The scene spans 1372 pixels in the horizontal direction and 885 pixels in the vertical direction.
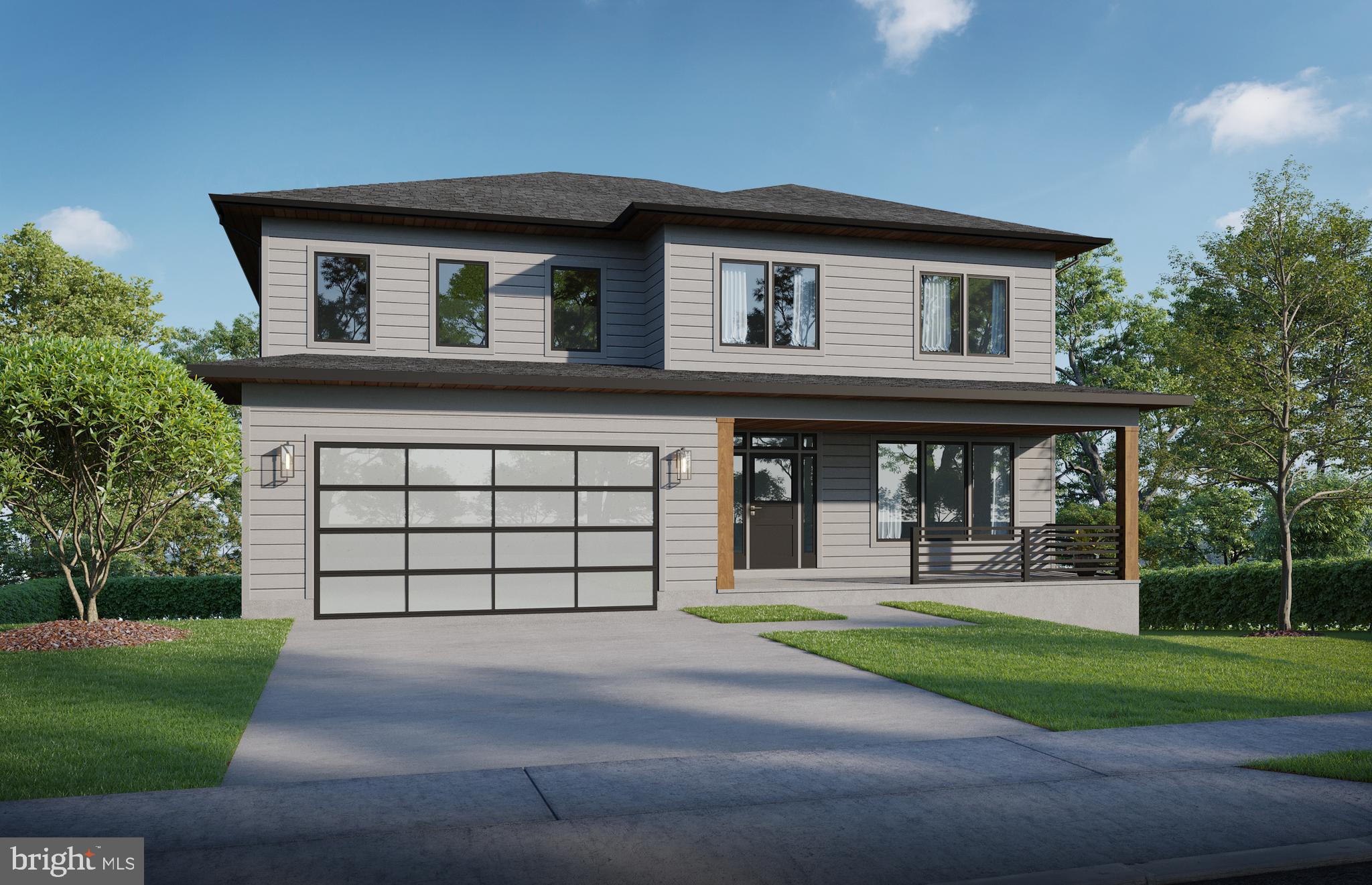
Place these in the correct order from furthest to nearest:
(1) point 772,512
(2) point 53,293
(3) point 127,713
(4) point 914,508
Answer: (2) point 53,293
(4) point 914,508
(1) point 772,512
(3) point 127,713

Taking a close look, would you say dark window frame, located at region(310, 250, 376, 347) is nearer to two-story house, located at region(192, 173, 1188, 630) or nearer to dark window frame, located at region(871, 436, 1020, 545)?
two-story house, located at region(192, 173, 1188, 630)

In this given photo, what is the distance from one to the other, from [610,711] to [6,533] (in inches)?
780

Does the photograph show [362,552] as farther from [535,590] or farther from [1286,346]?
[1286,346]

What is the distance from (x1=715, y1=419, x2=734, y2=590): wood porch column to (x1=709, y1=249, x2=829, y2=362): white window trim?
1548mm

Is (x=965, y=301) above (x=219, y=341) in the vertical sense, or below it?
below

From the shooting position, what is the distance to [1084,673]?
9219 millimetres

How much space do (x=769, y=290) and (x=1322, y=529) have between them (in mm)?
16874

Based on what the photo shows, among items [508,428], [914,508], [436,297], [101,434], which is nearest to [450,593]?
[508,428]

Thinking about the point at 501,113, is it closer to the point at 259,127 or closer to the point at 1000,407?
the point at 259,127

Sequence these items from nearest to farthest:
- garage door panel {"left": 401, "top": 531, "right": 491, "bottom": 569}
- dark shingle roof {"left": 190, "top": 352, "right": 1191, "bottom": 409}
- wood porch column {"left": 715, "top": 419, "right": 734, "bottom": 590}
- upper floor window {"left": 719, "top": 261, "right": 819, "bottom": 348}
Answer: dark shingle roof {"left": 190, "top": 352, "right": 1191, "bottom": 409} → garage door panel {"left": 401, "top": 531, "right": 491, "bottom": 569} → wood porch column {"left": 715, "top": 419, "right": 734, "bottom": 590} → upper floor window {"left": 719, "top": 261, "right": 819, "bottom": 348}

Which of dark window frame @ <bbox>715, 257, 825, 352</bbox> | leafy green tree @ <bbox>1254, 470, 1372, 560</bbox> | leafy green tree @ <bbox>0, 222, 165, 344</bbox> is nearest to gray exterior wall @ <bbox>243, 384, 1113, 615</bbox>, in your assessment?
dark window frame @ <bbox>715, 257, 825, 352</bbox>

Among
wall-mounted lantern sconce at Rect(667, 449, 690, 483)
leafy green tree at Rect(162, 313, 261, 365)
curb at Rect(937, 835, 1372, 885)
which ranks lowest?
curb at Rect(937, 835, 1372, 885)

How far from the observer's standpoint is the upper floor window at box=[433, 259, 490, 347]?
1573 centimetres

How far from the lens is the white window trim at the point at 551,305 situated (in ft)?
52.7
